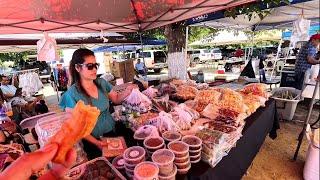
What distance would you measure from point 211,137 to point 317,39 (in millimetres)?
1031

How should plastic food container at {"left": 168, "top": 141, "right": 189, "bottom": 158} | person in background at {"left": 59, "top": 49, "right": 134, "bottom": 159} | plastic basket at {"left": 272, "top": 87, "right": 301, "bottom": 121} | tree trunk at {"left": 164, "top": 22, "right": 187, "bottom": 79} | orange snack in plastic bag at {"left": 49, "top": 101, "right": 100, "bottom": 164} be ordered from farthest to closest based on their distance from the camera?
tree trunk at {"left": 164, "top": 22, "right": 187, "bottom": 79}
plastic basket at {"left": 272, "top": 87, "right": 301, "bottom": 121}
person in background at {"left": 59, "top": 49, "right": 134, "bottom": 159}
plastic food container at {"left": 168, "top": 141, "right": 189, "bottom": 158}
orange snack in plastic bag at {"left": 49, "top": 101, "right": 100, "bottom": 164}

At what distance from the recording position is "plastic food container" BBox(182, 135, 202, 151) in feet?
5.33

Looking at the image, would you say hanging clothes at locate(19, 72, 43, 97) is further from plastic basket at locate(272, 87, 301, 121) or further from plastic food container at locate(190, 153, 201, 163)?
plastic basket at locate(272, 87, 301, 121)

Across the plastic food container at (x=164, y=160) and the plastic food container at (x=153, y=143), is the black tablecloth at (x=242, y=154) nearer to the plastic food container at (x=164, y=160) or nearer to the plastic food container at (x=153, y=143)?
the plastic food container at (x=164, y=160)

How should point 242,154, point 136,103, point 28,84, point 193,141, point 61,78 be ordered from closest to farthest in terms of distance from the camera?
point 193,141 < point 242,154 < point 136,103 < point 28,84 < point 61,78

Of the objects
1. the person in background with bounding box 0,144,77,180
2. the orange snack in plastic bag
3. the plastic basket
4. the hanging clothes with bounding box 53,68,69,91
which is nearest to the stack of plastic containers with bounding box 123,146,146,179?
the orange snack in plastic bag

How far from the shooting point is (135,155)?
1494 millimetres

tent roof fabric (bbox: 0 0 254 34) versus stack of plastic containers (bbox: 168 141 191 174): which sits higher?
tent roof fabric (bbox: 0 0 254 34)

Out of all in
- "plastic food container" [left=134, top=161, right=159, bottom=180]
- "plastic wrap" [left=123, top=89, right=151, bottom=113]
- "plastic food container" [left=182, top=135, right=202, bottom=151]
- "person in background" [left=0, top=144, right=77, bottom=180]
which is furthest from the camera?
"plastic wrap" [left=123, top=89, right=151, bottom=113]

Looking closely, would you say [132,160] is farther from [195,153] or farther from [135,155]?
[195,153]

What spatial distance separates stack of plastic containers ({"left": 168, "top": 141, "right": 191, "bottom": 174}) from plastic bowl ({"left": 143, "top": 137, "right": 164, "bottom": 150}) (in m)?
0.09

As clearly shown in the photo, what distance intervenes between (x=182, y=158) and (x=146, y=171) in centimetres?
32

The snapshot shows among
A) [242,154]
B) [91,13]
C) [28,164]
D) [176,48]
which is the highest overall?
[91,13]

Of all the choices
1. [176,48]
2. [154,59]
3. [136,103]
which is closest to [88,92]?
[136,103]
